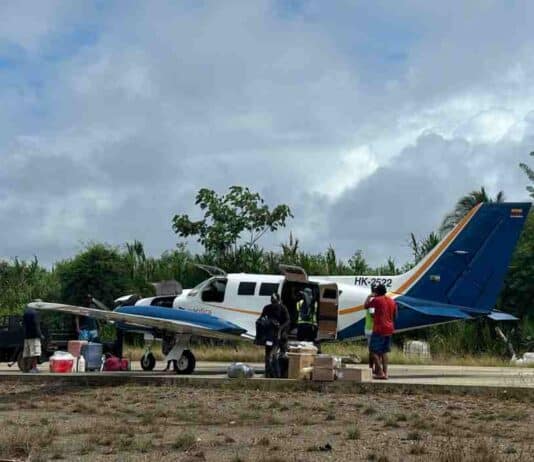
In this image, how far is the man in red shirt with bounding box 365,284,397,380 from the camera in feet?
72.7

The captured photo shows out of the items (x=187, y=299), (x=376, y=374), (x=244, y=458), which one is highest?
(x=187, y=299)

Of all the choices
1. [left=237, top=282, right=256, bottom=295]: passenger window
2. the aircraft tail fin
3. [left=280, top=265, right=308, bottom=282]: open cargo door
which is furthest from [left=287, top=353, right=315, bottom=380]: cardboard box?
[left=237, top=282, right=256, bottom=295]: passenger window

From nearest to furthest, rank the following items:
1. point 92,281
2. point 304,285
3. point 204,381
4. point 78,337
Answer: point 204,381 < point 304,285 < point 78,337 < point 92,281

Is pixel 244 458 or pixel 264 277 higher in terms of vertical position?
pixel 264 277

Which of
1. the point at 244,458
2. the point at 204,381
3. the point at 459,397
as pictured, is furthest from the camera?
the point at 204,381

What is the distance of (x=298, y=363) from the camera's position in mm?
21891

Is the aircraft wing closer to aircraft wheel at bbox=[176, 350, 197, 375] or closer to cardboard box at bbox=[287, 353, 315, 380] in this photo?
aircraft wheel at bbox=[176, 350, 197, 375]

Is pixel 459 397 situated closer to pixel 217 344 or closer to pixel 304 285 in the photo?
pixel 304 285

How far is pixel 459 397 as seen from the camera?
19.6 meters

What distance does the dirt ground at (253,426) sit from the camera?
13.6 meters

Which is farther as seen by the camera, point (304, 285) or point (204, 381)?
point (304, 285)

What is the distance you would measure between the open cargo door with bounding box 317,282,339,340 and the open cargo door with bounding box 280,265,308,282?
560 millimetres

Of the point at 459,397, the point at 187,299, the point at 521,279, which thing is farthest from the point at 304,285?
the point at 521,279

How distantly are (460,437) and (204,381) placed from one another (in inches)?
309
